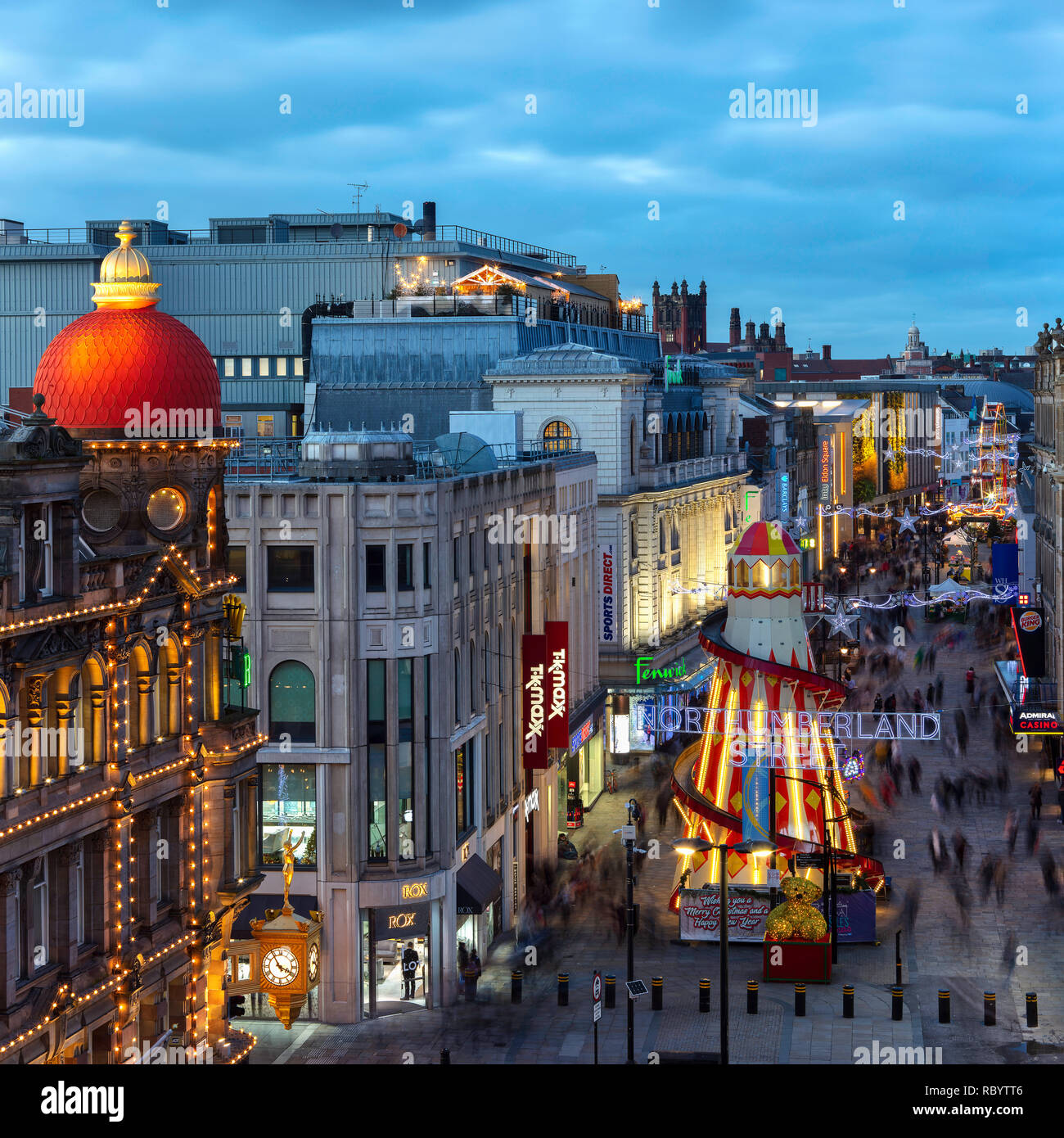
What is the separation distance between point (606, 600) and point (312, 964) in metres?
30.5

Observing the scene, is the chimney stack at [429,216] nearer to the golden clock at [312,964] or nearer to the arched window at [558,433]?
the arched window at [558,433]

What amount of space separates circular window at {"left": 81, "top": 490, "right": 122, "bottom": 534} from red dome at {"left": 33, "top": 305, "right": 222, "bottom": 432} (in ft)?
3.51

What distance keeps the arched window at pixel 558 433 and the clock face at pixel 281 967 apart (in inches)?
1276

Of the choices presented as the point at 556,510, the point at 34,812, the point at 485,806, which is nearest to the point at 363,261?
the point at 556,510

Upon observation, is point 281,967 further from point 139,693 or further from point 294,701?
point 139,693

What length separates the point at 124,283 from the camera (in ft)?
95.3

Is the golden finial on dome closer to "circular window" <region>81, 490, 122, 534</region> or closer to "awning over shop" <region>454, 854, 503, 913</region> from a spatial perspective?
"circular window" <region>81, 490, 122, 534</region>

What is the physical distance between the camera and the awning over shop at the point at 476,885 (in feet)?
132

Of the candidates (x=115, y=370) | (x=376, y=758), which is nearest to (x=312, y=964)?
(x=376, y=758)

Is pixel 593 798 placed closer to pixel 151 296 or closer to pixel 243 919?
pixel 243 919

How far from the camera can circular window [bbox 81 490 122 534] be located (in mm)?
28312

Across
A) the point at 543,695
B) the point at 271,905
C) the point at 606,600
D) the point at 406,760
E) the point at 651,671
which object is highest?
the point at 606,600
